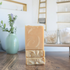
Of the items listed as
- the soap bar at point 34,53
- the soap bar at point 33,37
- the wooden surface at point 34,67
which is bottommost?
the wooden surface at point 34,67

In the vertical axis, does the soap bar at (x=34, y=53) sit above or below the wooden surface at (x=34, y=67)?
above

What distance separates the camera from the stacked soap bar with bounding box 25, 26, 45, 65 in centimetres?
82

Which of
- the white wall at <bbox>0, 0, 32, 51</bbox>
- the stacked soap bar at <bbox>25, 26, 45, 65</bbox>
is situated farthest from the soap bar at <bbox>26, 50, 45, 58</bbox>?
the white wall at <bbox>0, 0, 32, 51</bbox>

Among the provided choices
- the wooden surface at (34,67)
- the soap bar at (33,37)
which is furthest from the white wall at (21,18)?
the soap bar at (33,37)

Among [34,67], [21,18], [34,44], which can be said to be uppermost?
[21,18]

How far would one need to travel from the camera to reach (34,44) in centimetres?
82

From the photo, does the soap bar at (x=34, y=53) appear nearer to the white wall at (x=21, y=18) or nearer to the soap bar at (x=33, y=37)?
the soap bar at (x=33, y=37)

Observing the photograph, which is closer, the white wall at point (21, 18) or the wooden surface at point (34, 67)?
the wooden surface at point (34, 67)

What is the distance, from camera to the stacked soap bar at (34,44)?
2.69ft

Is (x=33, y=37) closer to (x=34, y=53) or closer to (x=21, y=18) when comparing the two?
(x=34, y=53)

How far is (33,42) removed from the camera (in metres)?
0.82

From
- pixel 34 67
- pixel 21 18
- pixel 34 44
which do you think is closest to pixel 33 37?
pixel 34 44

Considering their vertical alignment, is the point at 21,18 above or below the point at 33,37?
above

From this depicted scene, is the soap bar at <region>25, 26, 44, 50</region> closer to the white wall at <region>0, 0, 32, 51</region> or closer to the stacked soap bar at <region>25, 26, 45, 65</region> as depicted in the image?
the stacked soap bar at <region>25, 26, 45, 65</region>
